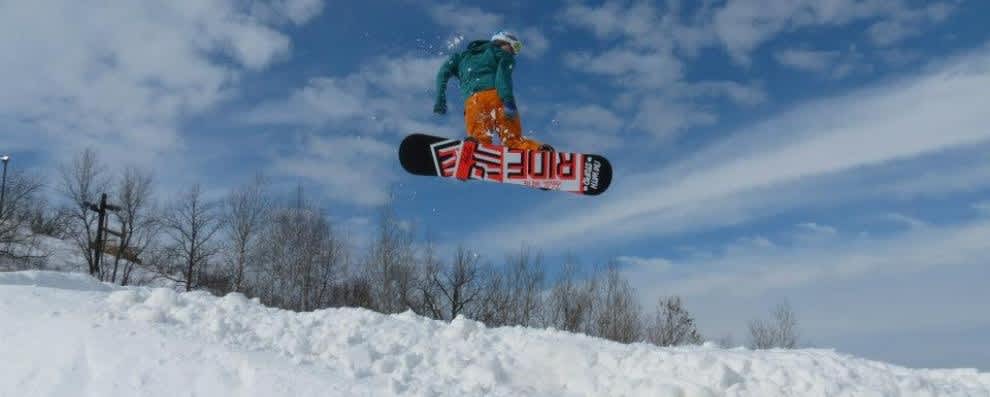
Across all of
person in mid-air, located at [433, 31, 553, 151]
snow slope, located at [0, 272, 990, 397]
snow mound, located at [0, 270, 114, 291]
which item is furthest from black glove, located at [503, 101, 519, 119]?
snow mound, located at [0, 270, 114, 291]

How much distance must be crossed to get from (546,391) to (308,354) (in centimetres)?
206

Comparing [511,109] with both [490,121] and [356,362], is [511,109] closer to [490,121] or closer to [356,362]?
[490,121]

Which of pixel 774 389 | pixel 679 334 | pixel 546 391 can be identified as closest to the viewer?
pixel 774 389

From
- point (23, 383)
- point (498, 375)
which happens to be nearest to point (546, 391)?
point (498, 375)

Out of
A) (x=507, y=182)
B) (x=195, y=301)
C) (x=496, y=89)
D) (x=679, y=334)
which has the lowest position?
(x=679, y=334)

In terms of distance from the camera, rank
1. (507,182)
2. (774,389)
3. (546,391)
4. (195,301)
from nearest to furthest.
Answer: (774,389)
(546,391)
(195,301)
(507,182)

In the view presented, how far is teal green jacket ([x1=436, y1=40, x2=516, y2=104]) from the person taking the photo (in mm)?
7426

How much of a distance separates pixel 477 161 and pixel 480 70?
3.20 ft

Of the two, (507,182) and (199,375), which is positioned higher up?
(507,182)

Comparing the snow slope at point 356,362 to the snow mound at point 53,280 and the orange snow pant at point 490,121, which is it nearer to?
the snow mound at point 53,280

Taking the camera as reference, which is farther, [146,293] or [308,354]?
[146,293]

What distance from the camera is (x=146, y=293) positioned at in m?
7.34

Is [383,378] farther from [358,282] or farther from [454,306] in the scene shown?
[358,282]

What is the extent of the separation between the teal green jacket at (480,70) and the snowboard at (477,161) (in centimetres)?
52
